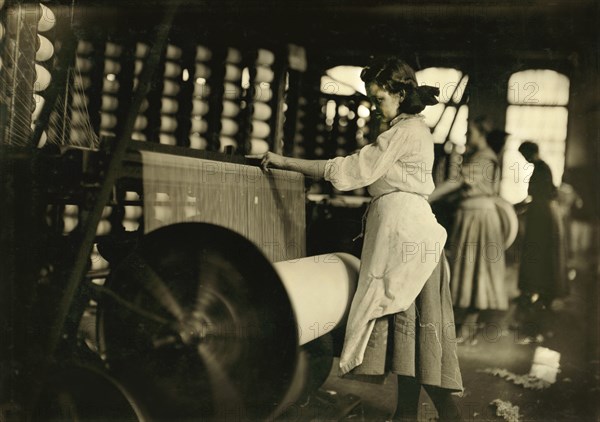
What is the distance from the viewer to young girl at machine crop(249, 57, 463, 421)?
142 centimetres

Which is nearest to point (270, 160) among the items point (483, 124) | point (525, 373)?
point (483, 124)

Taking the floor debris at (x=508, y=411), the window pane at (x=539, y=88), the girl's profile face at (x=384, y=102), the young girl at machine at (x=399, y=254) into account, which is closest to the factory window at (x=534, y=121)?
the window pane at (x=539, y=88)

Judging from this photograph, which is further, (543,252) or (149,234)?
(543,252)

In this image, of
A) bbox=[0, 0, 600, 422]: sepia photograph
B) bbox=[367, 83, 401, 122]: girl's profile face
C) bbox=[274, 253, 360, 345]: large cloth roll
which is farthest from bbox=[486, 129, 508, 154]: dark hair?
bbox=[274, 253, 360, 345]: large cloth roll

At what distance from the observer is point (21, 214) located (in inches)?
62.9

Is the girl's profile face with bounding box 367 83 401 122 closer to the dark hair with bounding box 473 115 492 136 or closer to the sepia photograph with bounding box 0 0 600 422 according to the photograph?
the sepia photograph with bounding box 0 0 600 422

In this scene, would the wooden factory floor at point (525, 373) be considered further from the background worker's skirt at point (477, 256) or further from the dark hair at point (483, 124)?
the dark hair at point (483, 124)

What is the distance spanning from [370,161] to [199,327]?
0.72 m

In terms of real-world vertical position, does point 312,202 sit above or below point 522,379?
above

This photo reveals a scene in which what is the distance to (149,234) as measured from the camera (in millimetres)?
1391

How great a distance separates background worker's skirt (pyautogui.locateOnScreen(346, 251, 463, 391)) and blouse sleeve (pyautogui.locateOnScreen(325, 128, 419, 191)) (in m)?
0.35

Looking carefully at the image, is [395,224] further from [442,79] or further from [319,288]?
[442,79]

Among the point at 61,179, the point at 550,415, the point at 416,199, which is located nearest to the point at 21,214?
the point at 61,179

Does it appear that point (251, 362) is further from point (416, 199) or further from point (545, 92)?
point (545, 92)
